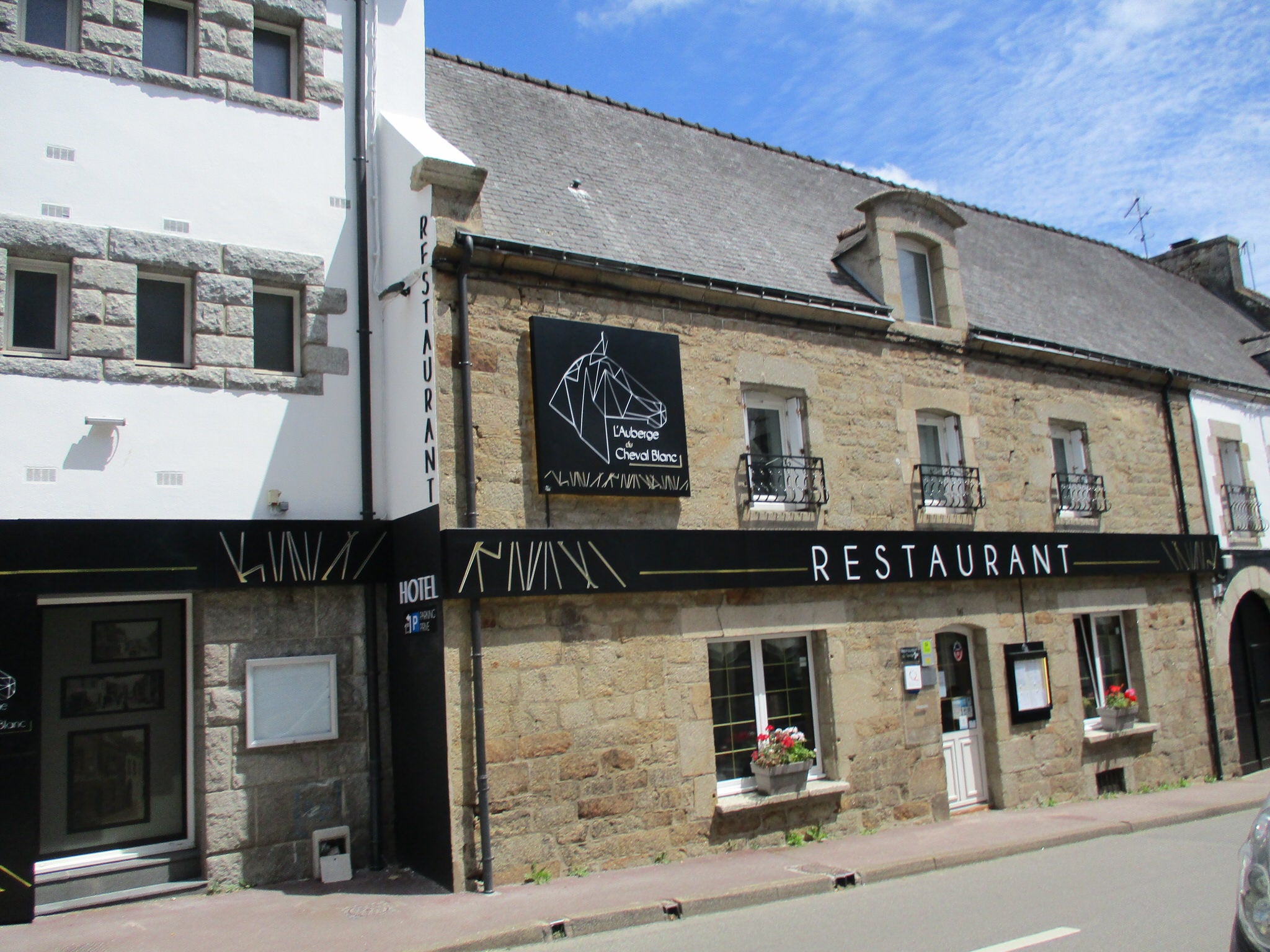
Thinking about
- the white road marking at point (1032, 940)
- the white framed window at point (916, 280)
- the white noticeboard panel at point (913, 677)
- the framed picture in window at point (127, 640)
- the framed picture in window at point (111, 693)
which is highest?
the white framed window at point (916, 280)

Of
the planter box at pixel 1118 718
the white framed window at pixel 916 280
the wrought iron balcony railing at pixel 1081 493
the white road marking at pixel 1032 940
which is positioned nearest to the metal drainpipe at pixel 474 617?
the white road marking at pixel 1032 940

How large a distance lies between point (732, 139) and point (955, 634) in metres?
7.50

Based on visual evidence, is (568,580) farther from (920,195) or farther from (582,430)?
(920,195)

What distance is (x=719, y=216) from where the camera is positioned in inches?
453

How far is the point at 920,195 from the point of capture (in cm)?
1185

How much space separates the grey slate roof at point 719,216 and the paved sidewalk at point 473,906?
17.9 feet

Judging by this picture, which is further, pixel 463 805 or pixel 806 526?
pixel 806 526

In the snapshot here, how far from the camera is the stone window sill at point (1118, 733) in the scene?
38.9 feet

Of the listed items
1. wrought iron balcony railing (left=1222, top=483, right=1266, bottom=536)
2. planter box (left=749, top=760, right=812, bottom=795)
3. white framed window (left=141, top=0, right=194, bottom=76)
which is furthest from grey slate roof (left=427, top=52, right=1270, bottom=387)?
planter box (left=749, top=760, right=812, bottom=795)

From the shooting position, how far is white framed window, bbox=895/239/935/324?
38.7 feet

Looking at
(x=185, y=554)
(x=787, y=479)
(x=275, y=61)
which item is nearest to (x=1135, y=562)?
(x=787, y=479)

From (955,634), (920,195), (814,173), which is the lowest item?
(955,634)

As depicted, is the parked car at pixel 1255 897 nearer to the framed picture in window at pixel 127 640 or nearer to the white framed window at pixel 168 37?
the framed picture in window at pixel 127 640

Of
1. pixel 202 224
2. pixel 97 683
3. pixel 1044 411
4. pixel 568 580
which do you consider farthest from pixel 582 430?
pixel 1044 411
